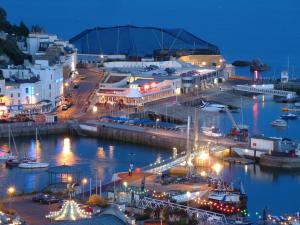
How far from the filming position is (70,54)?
3184 centimetres

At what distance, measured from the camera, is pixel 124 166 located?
61.4 ft

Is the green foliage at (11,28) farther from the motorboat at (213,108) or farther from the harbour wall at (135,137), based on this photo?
the harbour wall at (135,137)

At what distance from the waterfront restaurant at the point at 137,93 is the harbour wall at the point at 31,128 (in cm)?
373

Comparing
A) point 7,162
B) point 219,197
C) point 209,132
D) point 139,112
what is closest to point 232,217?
point 219,197

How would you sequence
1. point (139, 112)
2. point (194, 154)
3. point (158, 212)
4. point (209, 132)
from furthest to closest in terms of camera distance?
point (139, 112), point (209, 132), point (194, 154), point (158, 212)

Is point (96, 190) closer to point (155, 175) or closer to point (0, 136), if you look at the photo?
point (155, 175)

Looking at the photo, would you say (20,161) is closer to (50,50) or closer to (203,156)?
(203,156)

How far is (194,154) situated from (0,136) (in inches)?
254

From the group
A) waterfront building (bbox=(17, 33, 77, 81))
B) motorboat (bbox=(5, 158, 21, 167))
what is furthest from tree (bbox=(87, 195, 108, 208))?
waterfront building (bbox=(17, 33, 77, 81))

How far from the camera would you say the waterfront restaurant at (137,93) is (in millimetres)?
27375

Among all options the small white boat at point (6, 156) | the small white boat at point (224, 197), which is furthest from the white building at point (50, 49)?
the small white boat at point (224, 197)

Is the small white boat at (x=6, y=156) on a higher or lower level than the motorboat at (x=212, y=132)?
lower

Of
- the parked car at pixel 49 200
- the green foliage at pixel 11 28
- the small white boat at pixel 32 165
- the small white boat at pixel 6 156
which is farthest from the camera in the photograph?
the green foliage at pixel 11 28

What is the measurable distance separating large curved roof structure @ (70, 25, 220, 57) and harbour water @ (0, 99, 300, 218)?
50.5 ft
